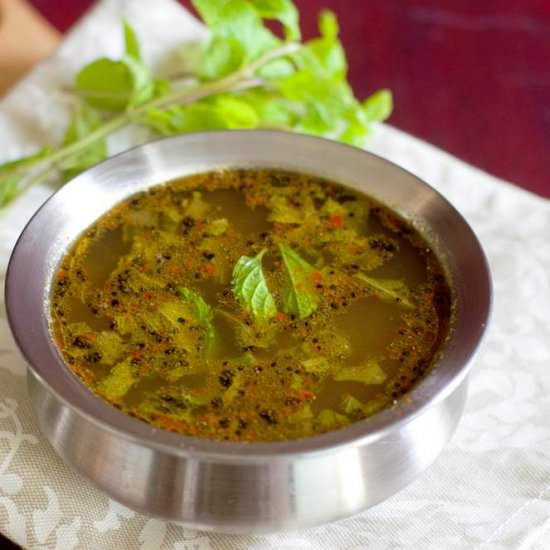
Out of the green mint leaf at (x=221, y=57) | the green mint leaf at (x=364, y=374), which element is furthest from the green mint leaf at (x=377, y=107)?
the green mint leaf at (x=364, y=374)

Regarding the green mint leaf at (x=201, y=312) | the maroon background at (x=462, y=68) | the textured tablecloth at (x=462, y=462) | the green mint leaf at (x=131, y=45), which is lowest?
the maroon background at (x=462, y=68)

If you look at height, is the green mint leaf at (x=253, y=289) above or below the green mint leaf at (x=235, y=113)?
above

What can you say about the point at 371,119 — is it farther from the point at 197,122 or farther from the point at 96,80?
the point at 96,80

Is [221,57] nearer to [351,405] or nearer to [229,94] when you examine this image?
[229,94]

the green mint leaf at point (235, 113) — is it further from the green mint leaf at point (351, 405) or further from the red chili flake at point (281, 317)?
the green mint leaf at point (351, 405)

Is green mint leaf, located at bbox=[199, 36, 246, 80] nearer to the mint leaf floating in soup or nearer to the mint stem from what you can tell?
the mint stem

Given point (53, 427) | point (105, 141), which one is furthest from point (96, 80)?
point (53, 427)

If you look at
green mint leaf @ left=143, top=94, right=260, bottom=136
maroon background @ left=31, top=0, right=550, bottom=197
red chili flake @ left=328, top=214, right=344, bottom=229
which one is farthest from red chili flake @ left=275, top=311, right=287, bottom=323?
maroon background @ left=31, top=0, right=550, bottom=197
